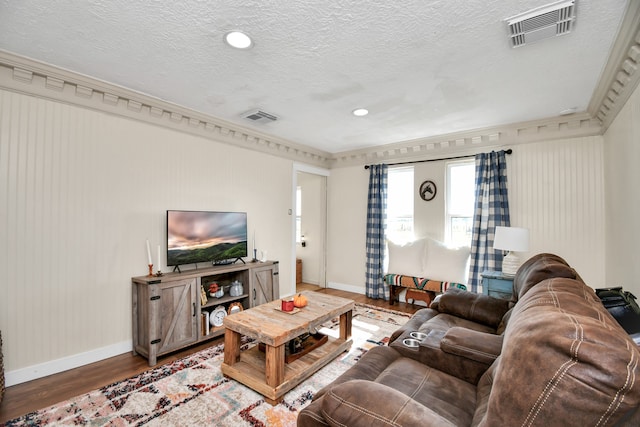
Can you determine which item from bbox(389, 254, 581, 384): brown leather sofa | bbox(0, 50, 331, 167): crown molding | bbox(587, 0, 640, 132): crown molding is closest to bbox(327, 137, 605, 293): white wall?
bbox(587, 0, 640, 132): crown molding

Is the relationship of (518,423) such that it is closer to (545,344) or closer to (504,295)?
(545,344)

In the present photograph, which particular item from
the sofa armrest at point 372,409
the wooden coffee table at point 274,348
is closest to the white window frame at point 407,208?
the wooden coffee table at point 274,348

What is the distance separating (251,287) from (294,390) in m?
1.59

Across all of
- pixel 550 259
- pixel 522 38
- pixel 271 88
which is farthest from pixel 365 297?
pixel 522 38

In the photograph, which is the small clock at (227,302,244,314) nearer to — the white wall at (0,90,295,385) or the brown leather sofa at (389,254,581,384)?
the white wall at (0,90,295,385)

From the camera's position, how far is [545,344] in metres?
0.79

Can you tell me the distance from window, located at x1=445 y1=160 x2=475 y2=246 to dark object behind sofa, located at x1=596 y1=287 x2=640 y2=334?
250cm

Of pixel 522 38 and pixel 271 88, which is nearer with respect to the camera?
pixel 522 38

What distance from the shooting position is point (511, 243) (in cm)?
326

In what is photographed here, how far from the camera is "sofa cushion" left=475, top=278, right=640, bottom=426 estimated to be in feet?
2.25

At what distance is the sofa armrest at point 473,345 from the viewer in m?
1.55

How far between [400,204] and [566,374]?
14.0 ft

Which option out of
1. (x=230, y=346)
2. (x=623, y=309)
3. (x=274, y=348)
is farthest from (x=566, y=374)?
(x=230, y=346)

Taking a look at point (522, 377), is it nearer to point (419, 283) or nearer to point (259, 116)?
point (259, 116)
